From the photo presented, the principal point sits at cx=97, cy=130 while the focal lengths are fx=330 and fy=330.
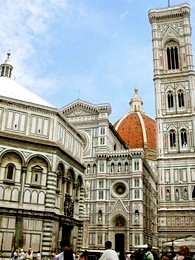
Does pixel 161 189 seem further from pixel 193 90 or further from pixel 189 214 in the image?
pixel 193 90

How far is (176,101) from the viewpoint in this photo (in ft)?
144

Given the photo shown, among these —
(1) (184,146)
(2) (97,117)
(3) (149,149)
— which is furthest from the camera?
(3) (149,149)

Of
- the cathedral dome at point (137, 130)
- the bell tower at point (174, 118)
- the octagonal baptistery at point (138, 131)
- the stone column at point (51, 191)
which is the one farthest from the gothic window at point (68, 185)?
the cathedral dome at point (137, 130)

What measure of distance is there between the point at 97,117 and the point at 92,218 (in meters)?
14.4

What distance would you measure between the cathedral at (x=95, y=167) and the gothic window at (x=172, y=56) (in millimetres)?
139

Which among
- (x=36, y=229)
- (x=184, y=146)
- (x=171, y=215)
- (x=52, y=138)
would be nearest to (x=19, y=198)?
(x=36, y=229)

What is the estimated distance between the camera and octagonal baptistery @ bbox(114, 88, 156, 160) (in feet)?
Answer: 268

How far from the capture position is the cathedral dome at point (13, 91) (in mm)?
24345

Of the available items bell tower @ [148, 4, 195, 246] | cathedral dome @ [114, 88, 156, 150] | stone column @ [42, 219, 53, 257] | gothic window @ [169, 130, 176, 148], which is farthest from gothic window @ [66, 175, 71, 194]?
cathedral dome @ [114, 88, 156, 150]

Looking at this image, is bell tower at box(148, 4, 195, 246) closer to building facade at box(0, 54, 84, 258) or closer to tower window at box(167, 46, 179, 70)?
tower window at box(167, 46, 179, 70)

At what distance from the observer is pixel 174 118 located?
4284cm

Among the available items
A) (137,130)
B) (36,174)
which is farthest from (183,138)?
(137,130)

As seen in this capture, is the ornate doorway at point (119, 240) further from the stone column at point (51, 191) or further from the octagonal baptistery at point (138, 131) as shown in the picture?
the octagonal baptistery at point (138, 131)

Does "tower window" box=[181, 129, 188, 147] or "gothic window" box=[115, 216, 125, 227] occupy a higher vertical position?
"tower window" box=[181, 129, 188, 147]
